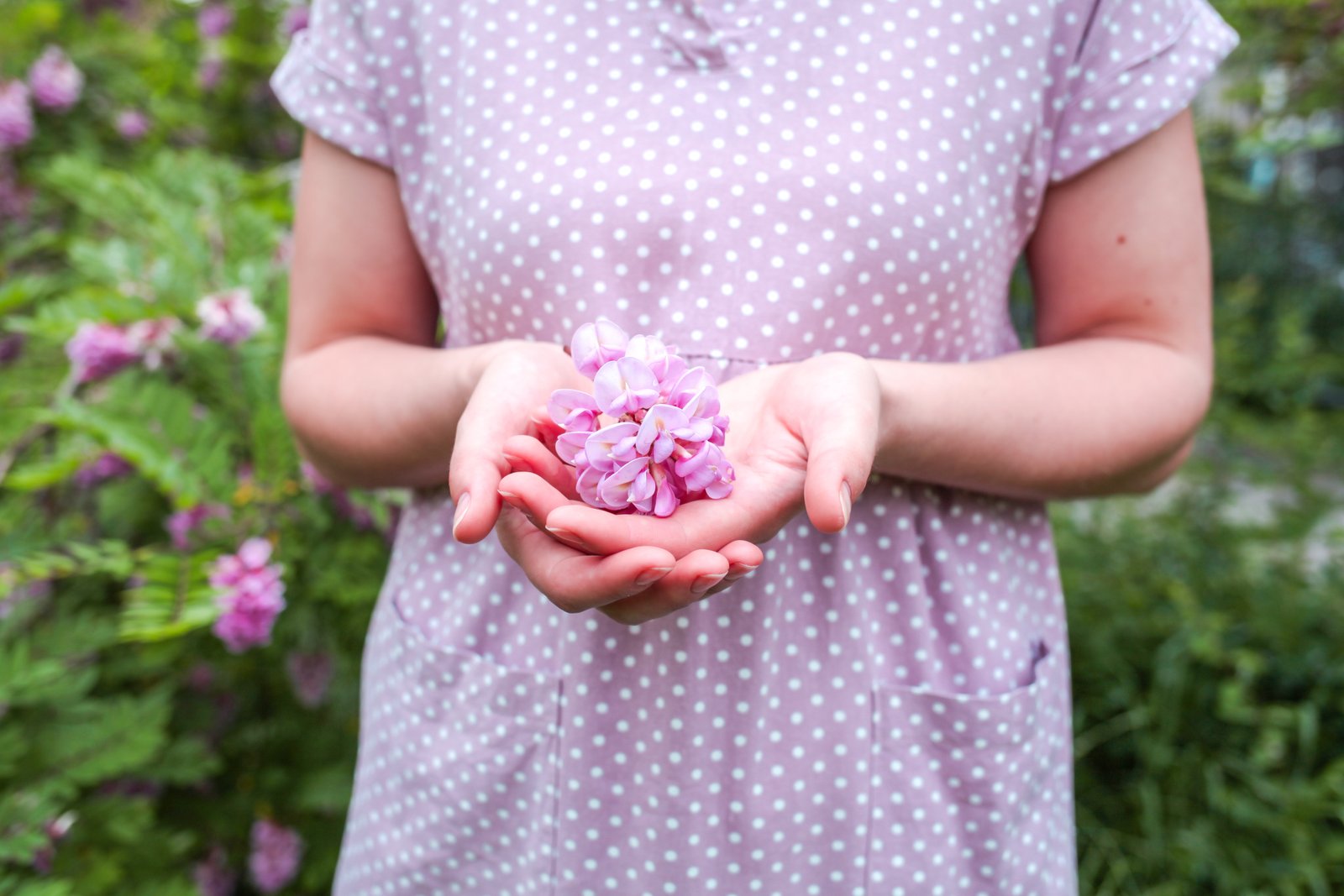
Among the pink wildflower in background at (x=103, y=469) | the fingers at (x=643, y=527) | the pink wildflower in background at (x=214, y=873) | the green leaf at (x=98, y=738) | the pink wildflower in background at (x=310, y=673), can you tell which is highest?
the fingers at (x=643, y=527)

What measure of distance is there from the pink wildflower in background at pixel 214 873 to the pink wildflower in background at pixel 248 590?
2.77 feet

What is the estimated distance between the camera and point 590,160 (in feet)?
3.23

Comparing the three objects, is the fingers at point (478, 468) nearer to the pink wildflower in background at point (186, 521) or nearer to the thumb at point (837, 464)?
the thumb at point (837, 464)

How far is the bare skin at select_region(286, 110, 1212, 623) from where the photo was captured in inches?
29.8

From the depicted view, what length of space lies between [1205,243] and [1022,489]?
0.35m

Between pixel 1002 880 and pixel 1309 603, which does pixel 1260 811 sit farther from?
pixel 1002 880

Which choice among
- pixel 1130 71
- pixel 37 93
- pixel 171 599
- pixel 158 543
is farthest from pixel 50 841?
pixel 37 93

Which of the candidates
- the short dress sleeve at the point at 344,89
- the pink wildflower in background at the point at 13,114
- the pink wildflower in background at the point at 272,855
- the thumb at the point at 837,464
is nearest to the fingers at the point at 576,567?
the thumb at the point at 837,464

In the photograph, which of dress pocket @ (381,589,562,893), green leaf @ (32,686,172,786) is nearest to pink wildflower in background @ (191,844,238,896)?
green leaf @ (32,686,172,786)

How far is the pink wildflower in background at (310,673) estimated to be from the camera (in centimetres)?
203

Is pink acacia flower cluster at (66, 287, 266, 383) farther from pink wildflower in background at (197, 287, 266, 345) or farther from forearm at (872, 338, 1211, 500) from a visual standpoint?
forearm at (872, 338, 1211, 500)

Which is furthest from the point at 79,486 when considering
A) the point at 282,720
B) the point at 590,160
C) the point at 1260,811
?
the point at 1260,811

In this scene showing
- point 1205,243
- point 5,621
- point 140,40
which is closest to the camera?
point 1205,243

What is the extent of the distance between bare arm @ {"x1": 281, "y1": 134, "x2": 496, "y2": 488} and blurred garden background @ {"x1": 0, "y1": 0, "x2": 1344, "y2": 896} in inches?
15.1
